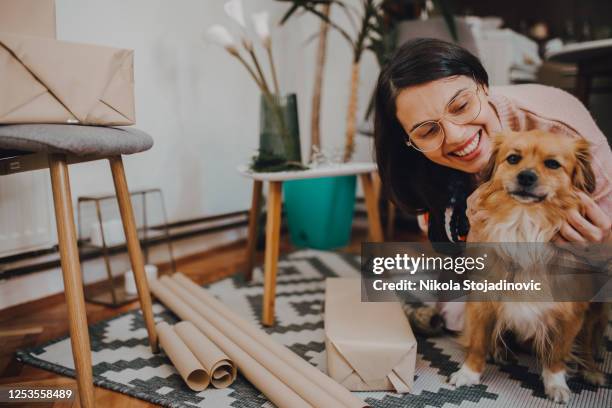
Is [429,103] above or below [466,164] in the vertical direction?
above

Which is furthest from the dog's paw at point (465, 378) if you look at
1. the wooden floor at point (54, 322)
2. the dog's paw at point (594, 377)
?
the wooden floor at point (54, 322)

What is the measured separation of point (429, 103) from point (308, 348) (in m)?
0.63

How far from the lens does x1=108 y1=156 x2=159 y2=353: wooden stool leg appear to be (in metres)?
1.05

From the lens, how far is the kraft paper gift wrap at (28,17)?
916mm

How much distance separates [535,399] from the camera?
0.95m

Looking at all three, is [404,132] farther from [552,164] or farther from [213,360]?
[213,360]

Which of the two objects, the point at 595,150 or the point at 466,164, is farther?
the point at 466,164

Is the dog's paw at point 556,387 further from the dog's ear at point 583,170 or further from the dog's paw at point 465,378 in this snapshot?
the dog's ear at point 583,170

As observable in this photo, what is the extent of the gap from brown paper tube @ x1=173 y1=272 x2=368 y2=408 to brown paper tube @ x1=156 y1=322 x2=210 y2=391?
15cm

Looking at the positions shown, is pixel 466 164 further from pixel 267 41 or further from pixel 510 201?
pixel 267 41

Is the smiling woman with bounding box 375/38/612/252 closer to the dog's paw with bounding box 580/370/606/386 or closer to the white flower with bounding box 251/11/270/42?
the dog's paw with bounding box 580/370/606/386

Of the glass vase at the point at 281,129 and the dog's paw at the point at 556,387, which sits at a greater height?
the glass vase at the point at 281,129

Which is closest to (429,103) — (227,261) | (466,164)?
(466,164)

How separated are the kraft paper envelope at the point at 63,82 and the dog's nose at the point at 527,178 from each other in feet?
2.37
